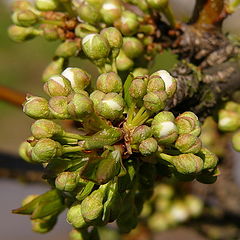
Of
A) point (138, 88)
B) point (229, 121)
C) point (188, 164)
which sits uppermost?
point (138, 88)

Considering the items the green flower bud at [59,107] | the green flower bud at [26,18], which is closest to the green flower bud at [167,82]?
the green flower bud at [59,107]

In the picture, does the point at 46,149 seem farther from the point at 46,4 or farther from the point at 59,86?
the point at 46,4

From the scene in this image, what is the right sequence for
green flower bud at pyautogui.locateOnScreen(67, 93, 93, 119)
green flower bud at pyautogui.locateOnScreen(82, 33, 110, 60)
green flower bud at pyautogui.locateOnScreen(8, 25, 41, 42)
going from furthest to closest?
green flower bud at pyautogui.locateOnScreen(8, 25, 41, 42), green flower bud at pyautogui.locateOnScreen(82, 33, 110, 60), green flower bud at pyautogui.locateOnScreen(67, 93, 93, 119)

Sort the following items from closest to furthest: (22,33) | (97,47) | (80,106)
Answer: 1. (80,106)
2. (97,47)
3. (22,33)

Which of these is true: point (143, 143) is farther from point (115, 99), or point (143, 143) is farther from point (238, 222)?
point (238, 222)

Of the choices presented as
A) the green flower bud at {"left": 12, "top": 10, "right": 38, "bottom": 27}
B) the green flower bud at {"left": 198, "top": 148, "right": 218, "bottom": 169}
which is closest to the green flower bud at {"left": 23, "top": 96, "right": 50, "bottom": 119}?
the green flower bud at {"left": 198, "top": 148, "right": 218, "bottom": 169}

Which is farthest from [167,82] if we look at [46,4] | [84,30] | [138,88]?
[46,4]

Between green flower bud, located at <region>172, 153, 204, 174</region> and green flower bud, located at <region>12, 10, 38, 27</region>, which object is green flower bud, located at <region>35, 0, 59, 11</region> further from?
green flower bud, located at <region>172, 153, 204, 174</region>
